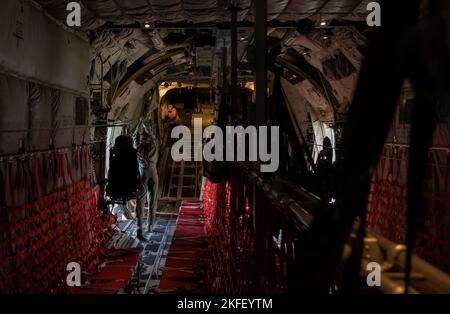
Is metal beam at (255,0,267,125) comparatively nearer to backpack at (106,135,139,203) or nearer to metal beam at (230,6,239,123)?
metal beam at (230,6,239,123)

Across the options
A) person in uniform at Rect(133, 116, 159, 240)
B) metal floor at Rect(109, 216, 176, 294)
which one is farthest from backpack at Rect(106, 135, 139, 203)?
person in uniform at Rect(133, 116, 159, 240)

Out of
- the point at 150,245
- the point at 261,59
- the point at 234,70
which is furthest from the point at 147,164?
the point at 261,59

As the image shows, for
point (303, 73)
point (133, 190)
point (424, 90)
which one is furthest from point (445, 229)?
point (303, 73)

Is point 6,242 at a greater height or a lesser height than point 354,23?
lesser

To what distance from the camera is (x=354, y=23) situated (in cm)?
743

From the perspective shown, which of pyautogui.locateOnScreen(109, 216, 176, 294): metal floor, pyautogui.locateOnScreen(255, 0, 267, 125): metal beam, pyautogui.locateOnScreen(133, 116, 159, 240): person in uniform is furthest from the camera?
pyautogui.locateOnScreen(133, 116, 159, 240): person in uniform

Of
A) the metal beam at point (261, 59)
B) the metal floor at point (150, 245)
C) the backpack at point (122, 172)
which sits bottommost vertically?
the metal floor at point (150, 245)

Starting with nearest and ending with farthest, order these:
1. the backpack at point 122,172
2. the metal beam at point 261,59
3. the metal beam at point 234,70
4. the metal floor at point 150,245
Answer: the metal beam at point 261,59 → the metal beam at point 234,70 → the metal floor at point 150,245 → the backpack at point 122,172

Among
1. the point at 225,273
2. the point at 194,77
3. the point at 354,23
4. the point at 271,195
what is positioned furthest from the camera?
the point at 194,77

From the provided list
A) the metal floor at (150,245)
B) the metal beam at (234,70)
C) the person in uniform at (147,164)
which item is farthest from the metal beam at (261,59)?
the person in uniform at (147,164)

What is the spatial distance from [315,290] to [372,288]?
19cm

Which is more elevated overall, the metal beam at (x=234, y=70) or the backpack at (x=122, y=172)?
the metal beam at (x=234, y=70)

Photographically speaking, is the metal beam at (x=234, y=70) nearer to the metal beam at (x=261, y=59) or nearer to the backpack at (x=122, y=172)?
the metal beam at (x=261, y=59)

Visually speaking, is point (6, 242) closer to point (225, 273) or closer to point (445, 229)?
point (225, 273)
